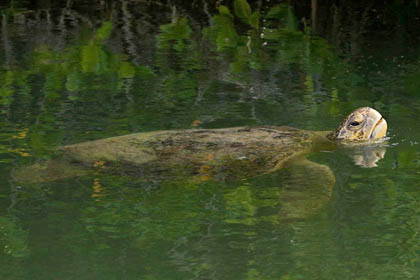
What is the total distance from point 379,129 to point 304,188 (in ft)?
3.66

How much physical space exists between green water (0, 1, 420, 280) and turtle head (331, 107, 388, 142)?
133mm

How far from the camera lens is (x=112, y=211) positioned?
13.4ft

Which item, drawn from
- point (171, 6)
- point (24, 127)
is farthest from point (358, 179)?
point (171, 6)

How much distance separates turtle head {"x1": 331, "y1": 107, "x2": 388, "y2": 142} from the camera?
5348mm

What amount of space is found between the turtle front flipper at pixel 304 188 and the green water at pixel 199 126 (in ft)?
0.19

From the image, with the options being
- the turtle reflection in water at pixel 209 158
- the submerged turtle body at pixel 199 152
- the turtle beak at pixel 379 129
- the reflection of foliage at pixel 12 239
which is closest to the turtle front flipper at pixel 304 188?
the turtle reflection in water at pixel 209 158

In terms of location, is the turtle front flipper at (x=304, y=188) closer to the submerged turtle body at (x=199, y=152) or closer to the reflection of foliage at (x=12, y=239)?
the submerged turtle body at (x=199, y=152)

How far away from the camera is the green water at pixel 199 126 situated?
3.50 m

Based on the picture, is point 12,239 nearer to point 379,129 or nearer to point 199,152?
point 199,152

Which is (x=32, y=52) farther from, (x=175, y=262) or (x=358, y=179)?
(x=175, y=262)

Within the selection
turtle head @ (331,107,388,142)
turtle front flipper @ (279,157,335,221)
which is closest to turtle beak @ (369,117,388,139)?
turtle head @ (331,107,388,142)

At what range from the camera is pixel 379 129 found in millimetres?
5371

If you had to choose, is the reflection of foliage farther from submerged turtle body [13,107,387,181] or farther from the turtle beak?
the turtle beak

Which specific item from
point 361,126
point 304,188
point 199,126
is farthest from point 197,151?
point 361,126
